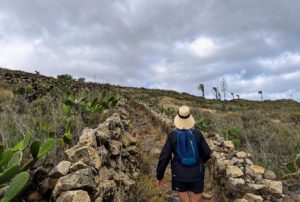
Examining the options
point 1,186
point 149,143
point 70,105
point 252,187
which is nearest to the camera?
point 1,186

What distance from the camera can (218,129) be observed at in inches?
461

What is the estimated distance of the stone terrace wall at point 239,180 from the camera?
5590 millimetres

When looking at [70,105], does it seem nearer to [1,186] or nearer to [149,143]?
[149,143]

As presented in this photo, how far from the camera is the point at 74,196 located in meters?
3.83

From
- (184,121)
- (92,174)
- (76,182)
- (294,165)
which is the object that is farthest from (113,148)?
(294,165)

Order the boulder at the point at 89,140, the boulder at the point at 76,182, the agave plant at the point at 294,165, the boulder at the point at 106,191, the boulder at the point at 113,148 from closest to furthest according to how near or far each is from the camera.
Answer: the boulder at the point at 76,182 < the boulder at the point at 106,191 < the boulder at the point at 89,140 < the agave plant at the point at 294,165 < the boulder at the point at 113,148

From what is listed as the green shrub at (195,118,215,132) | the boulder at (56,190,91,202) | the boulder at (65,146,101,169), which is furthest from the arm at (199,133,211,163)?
the green shrub at (195,118,215,132)

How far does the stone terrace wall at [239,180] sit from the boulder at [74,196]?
2.48 meters

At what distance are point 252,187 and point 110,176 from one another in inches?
78.9

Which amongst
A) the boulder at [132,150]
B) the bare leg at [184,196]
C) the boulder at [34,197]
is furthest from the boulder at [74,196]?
the boulder at [132,150]

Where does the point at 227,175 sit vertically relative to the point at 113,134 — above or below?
below

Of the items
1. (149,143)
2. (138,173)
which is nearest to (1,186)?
(138,173)

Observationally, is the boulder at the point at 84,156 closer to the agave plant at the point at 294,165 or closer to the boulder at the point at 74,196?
the boulder at the point at 74,196

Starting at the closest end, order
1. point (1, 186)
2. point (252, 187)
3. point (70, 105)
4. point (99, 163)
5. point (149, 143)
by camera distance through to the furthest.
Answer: point (1, 186) → point (99, 163) → point (252, 187) → point (70, 105) → point (149, 143)
